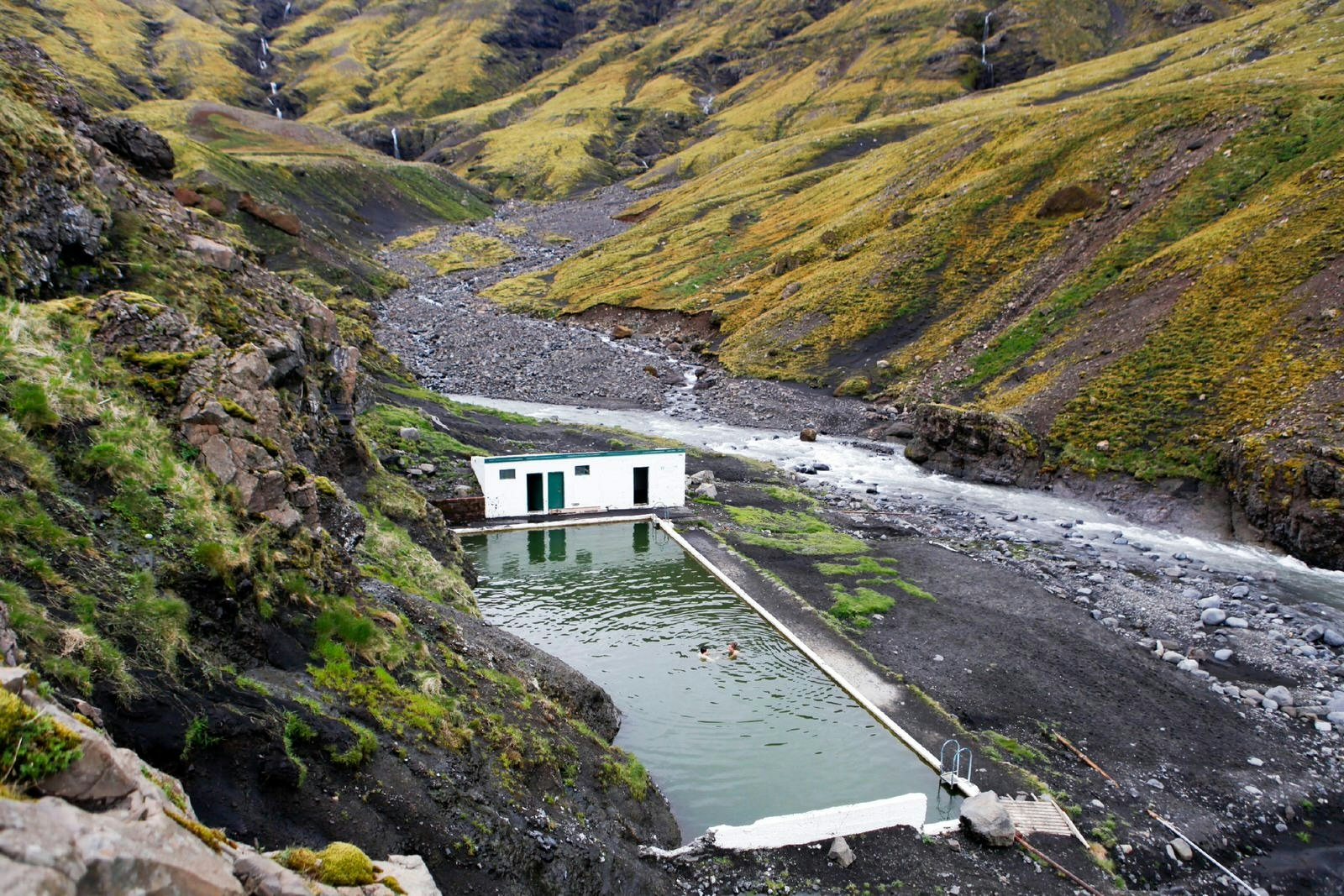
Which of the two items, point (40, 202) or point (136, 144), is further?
point (136, 144)

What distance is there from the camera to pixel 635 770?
1750 centimetres

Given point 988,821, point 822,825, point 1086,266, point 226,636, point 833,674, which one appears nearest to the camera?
point 226,636

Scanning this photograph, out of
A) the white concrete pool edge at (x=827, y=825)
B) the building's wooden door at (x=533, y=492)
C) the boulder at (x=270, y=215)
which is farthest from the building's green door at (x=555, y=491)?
the boulder at (x=270, y=215)

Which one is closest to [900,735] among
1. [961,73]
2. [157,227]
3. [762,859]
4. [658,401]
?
[762,859]

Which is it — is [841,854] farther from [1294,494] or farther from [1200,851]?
[1294,494]

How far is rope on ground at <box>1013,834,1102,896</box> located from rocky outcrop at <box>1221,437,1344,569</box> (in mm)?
26434

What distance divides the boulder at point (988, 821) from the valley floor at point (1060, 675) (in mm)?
304

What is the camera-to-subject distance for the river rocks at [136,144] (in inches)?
1332

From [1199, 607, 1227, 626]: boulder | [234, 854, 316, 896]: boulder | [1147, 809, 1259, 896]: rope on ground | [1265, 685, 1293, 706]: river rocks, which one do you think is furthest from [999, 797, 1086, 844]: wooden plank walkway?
[234, 854, 316, 896]: boulder

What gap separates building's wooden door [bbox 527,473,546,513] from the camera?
3691 centimetres

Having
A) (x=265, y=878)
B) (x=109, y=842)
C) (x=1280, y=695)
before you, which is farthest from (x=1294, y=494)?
(x=109, y=842)

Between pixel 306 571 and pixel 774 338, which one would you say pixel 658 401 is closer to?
pixel 774 338

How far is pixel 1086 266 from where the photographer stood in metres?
60.9

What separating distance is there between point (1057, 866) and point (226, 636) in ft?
55.0
